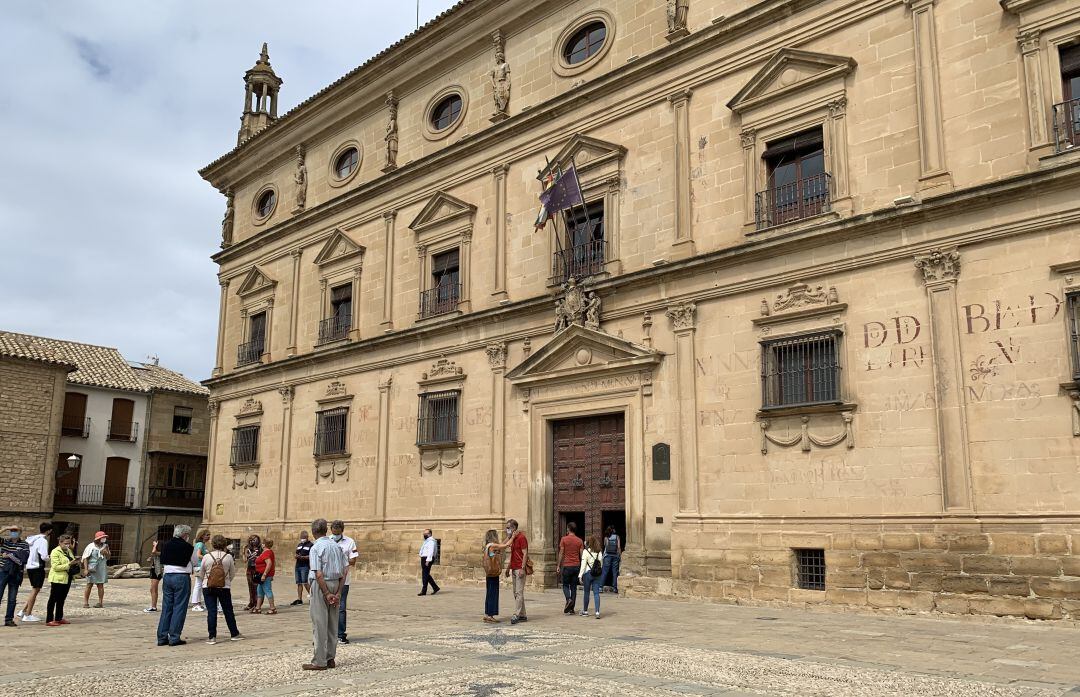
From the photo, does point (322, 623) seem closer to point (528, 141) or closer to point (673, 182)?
point (673, 182)

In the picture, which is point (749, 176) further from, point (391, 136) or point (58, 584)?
point (58, 584)

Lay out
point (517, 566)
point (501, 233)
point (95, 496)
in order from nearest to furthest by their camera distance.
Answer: point (517, 566) → point (501, 233) → point (95, 496)

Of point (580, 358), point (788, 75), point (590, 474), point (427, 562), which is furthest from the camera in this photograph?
point (580, 358)

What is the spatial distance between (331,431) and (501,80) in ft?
36.3

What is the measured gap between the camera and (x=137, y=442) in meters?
42.1

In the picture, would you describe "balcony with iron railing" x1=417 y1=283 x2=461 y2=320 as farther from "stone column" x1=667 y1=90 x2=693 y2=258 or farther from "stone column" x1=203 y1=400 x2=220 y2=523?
"stone column" x1=203 y1=400 x2=220 y2=523

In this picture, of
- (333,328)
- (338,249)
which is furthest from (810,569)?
(338,249)

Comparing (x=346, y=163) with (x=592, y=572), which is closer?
(x=592, y=572)

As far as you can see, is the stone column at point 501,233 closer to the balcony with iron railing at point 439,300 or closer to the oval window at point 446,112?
the balcony with iron railing at point 439,300

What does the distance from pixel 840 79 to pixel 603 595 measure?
36.1ft

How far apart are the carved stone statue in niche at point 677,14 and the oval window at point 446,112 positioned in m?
7.13

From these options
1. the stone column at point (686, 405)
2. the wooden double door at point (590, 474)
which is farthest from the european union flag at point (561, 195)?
the wooden double door at point (590, 474)

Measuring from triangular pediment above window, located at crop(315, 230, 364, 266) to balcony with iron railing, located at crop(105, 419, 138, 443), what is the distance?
61.1 feet

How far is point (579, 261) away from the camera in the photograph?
21.2m
